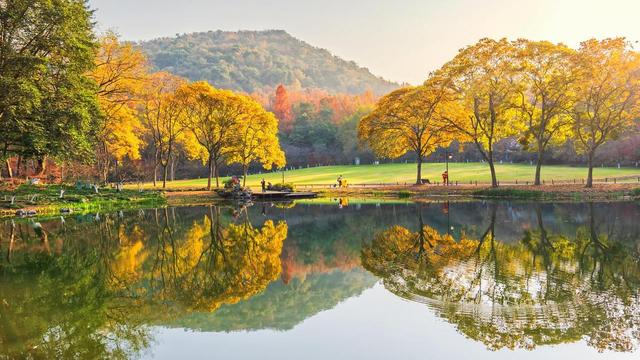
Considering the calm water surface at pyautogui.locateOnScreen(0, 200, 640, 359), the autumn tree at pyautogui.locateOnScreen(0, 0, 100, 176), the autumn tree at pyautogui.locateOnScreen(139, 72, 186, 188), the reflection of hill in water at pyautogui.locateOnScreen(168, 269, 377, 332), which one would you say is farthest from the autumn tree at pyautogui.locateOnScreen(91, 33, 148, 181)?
the reflection of hill in water at pyautogui.locateOnScreen(168, 269, 377, 332)

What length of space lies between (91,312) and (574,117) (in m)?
49.8

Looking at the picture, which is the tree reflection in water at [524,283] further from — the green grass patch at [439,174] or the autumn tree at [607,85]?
the green grass patch at [439,174]

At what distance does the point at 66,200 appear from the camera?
42.5m

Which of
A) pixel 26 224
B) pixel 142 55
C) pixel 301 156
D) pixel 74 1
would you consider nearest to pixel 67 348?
pixel 26 224

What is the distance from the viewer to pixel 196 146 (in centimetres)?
7106

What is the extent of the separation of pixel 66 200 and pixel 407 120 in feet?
121

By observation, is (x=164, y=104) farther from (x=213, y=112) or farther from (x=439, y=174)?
(x=439, y=174)

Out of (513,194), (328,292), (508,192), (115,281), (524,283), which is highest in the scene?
(508,192)

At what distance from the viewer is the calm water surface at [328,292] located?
38.8 feet

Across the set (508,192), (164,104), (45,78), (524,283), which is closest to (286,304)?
(524,283)

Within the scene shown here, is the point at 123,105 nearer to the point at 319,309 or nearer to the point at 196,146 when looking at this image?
the point at 196,146

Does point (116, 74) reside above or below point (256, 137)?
above

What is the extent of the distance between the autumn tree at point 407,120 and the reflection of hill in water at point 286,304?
133 feet

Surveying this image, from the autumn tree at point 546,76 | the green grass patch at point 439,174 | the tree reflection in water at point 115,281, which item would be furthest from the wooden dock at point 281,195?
the tree reflection in water at point 115,281
